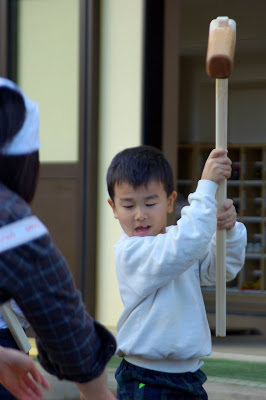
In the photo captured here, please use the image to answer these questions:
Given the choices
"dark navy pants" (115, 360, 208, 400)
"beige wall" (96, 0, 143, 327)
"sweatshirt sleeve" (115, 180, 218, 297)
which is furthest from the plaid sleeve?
"beige wall" (96, 0, 143, 327)

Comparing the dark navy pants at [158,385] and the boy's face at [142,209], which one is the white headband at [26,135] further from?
the dark navy pants at [158,385]

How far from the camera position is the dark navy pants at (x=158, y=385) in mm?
2146

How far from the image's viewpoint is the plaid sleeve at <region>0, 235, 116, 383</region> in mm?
1220

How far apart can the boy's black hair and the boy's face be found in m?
0.02

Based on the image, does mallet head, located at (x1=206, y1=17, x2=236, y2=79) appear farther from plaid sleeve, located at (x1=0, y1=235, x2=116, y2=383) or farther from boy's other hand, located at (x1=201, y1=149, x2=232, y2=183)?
plaid sleeve, located at (x1=0, y1=235, x2=116, y2=383)

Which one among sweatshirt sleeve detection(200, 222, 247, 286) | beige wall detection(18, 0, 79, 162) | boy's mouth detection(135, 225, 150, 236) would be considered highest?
beige wall detection(18, 0, 79, 162)

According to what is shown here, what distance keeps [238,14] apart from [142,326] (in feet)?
16.4

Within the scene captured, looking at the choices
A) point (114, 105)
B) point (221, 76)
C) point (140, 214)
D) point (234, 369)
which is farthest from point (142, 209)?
point (114, 105)

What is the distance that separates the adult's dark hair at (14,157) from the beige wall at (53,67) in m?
3.73

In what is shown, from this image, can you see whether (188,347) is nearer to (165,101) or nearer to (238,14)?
(165,101)

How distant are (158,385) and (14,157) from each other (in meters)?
1.14

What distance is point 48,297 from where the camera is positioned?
1.24m

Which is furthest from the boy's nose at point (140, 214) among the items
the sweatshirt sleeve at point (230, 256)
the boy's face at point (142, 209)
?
the sweatshirt sleeve at point (230, 256)

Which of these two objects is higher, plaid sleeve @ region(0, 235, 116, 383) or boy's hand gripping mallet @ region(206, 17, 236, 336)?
boy's hand gripping mallet @ region(206, 17, 236, 336)
